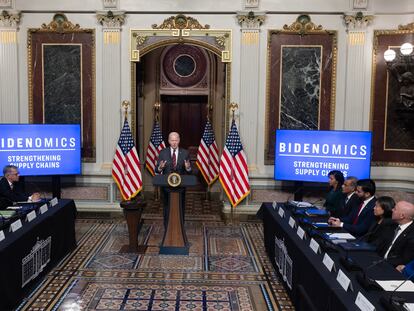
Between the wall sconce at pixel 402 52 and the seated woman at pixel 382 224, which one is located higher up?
the wall sconce at pixel 402 52

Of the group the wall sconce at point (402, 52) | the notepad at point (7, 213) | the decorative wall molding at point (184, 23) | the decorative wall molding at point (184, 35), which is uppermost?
the decorative wall molding at point (184, 23)

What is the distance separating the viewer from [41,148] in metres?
8.40

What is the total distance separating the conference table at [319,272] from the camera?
3273mm

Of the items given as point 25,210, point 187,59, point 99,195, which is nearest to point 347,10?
point 187,59

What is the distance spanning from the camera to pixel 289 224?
18.3ft

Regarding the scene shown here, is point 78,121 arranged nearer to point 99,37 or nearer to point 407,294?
point 99,37

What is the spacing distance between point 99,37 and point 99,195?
2963mm

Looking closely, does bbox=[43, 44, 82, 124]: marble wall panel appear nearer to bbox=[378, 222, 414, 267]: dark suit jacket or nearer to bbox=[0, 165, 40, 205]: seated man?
bbox=[0, 165, 40, 205]: seated man

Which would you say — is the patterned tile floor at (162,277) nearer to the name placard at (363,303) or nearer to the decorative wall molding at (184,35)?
the name placard at (363,303)

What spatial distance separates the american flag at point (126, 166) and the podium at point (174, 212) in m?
1.98

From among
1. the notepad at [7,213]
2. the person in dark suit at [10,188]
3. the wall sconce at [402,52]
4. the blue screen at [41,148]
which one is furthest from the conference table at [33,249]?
the wall sconce at [402,52]

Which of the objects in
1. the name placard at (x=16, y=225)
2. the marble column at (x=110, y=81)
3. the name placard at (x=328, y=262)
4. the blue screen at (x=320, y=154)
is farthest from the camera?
the marble column at (x=110, y=81)

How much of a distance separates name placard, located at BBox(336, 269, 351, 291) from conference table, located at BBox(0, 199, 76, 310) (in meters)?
2.94

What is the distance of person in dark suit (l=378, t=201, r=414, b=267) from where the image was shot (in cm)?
412
